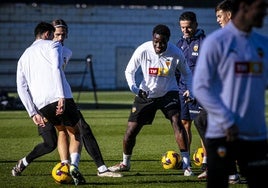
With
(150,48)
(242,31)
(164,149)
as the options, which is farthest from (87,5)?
(242,31)

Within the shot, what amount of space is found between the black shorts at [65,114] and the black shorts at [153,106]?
1.57 m

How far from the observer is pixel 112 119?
23.9 metres

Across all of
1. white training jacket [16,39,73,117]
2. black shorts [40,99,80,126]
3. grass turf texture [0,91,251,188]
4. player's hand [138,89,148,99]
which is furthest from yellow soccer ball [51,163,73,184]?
player's hand [138,89,148,99]

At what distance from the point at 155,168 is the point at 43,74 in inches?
115

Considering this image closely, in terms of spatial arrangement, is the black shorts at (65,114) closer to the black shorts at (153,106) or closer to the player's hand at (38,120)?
the player's hand at (38,120)

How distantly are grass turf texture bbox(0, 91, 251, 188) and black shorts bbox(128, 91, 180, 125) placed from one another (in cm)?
83

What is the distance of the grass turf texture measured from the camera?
11641 mm

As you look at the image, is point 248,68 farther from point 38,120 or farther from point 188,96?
point 188,96

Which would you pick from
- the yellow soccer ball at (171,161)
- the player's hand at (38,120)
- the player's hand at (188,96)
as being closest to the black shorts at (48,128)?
the player's hand at (38,120)

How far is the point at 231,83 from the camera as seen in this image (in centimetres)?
709

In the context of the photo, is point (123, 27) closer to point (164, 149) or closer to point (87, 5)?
point (87, 5)

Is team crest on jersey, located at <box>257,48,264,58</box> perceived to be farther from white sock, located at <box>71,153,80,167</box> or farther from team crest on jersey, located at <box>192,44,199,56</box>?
team crest on jersey, located at <box>192,44,199,56</box>

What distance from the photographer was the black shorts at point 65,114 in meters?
11.2

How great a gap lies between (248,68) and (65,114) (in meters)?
4.50
